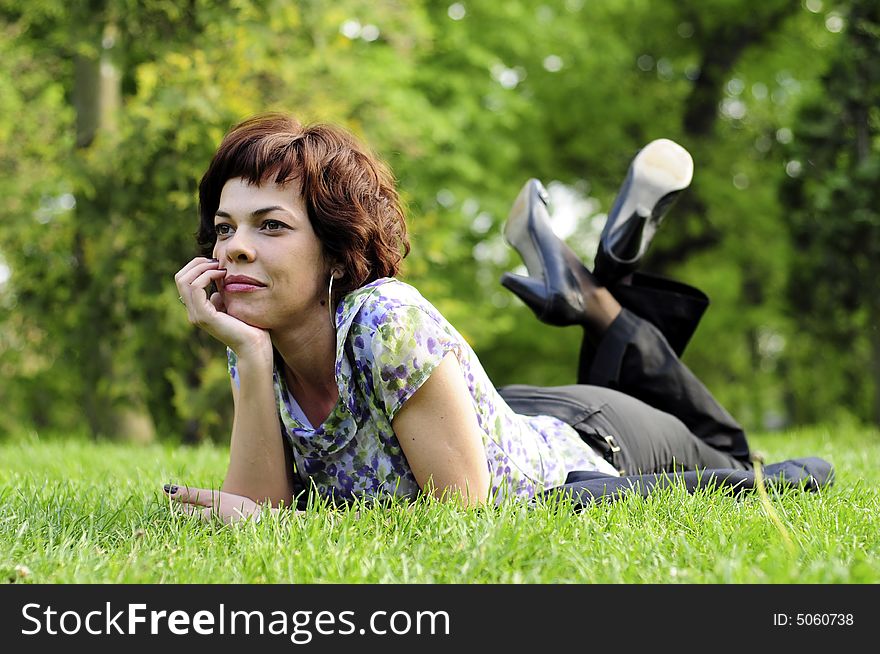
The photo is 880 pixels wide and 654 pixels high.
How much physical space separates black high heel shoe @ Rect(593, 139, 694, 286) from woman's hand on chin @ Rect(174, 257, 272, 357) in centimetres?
206

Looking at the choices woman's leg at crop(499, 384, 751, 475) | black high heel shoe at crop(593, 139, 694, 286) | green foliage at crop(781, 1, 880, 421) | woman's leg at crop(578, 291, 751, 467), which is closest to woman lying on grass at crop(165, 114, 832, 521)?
woman's leg at crop(499, 384, 751, 475)

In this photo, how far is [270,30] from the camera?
862 centimetres

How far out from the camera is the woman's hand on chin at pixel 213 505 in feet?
9.36

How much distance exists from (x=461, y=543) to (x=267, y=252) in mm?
1094

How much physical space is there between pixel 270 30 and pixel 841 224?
5.48 meters

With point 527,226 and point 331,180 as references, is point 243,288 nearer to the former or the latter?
point 331,180

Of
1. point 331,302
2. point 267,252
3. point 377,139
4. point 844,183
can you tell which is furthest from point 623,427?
point 377,139

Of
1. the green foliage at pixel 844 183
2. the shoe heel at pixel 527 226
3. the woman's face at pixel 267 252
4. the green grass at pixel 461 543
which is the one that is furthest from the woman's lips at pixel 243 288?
the green foliage at pixel 844 183

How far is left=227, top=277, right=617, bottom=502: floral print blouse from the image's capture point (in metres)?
2.83

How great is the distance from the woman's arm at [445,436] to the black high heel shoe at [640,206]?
6.17 ft

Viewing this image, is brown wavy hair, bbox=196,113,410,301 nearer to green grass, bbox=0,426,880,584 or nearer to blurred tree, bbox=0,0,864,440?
green grass, bbox=0,426,880,584

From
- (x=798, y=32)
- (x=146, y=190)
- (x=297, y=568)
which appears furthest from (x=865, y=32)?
(x=798, y=32)

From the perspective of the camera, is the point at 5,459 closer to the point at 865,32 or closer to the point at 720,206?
the point at 865,32

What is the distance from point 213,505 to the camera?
2912 millimetres
